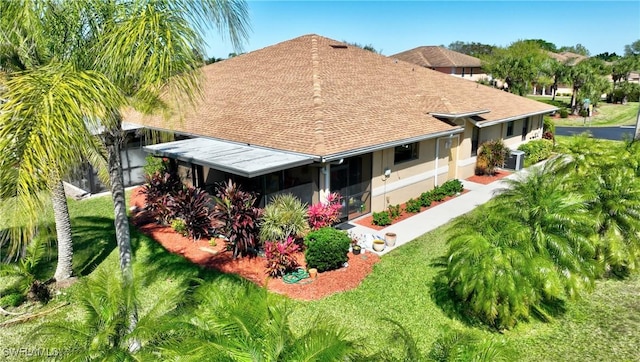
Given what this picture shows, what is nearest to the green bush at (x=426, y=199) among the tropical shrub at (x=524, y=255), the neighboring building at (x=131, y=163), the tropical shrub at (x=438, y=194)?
the tropical shrub at (x=438, y=194)

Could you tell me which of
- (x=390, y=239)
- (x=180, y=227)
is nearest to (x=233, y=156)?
(x=180, y=227)

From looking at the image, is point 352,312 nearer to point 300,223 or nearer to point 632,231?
point 300,223

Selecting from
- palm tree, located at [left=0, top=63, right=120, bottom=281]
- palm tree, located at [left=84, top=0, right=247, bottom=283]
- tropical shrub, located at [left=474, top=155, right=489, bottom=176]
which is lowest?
tropical shrub, located at [left=474, top=155, right=489, bottom=176]

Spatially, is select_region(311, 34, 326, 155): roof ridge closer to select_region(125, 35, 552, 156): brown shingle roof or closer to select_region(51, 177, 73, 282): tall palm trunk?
select_region(125, 35, 552, 156): brown shingle roof

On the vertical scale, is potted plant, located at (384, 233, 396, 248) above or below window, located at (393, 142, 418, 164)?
below

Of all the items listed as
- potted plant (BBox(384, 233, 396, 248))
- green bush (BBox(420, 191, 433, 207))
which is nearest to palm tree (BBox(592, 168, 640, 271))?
potted plant (BBox(384, 233, 396, 248))

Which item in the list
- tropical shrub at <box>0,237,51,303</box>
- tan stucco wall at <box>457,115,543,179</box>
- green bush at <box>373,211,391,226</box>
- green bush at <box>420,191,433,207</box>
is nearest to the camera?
tropical shrub at <box>0,237,51,303</box>

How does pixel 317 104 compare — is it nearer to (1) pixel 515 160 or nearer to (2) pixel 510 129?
(1) pixel 515 160
